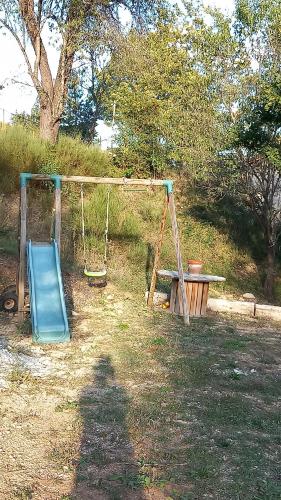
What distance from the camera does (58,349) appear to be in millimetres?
6422

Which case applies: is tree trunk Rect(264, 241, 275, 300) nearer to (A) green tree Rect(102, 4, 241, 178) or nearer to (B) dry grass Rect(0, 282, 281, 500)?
(A) green tree Rect(102, 4, 241, 178)

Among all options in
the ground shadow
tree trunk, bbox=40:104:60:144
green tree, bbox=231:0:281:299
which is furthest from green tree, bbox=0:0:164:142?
the ground shadow

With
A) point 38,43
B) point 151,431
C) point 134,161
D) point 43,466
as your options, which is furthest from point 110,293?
point 38,43

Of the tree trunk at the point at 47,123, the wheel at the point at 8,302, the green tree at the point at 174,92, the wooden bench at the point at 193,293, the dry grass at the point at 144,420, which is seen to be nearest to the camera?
the dry grass at the point at 144,420

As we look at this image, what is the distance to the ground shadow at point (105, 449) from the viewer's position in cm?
325

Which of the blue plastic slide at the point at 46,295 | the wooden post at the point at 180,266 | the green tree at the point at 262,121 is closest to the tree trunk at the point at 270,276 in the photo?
the green tree at the point at 262,121

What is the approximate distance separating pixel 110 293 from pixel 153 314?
1281 millimetres

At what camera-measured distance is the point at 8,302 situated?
8.00m

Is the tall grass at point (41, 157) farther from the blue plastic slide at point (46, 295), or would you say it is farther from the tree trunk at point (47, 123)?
the blue plastic slide at point (46, 295)

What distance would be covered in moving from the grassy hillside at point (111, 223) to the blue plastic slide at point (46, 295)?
2.74 metres

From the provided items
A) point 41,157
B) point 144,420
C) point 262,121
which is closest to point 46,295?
point 144,420

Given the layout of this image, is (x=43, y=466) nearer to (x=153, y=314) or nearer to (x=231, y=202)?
(x=153, y=314)

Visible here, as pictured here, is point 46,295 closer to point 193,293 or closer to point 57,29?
point 193,293

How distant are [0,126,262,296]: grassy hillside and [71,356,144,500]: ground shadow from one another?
5442mm
